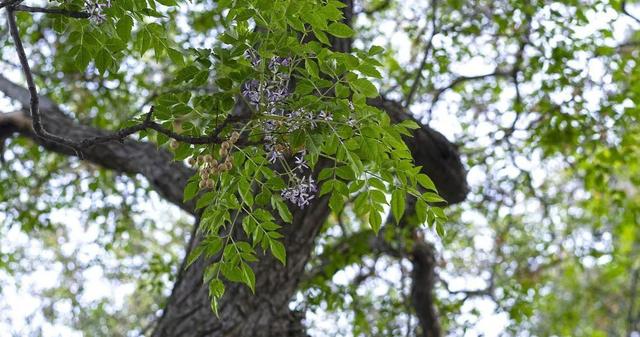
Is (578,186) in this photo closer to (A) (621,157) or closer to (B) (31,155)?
(A) (621,157)

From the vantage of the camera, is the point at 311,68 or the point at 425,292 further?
the point at 425,292

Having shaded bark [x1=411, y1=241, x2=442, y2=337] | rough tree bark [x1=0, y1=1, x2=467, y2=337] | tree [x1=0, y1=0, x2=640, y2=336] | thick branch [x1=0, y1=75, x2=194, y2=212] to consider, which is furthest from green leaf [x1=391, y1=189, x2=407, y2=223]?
shaded bark [x1=411, y1=241, x2=442, y2=337]

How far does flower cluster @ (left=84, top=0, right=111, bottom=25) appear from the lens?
5.91ft

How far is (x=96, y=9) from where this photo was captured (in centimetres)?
181

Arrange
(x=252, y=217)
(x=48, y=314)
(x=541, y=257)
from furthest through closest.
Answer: (x=48, y=314)
(x=541, y=257)
(x=252, y=217)

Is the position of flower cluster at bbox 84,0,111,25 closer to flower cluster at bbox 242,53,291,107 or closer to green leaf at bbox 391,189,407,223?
flower cluster at bbox 242,53,291,107

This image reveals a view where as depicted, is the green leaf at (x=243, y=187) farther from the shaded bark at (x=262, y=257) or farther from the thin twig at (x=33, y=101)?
the shaded bark at (x=262, y=257)

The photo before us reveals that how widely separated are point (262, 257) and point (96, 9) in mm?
1780

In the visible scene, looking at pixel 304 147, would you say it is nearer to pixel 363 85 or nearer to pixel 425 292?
pixel 363 85

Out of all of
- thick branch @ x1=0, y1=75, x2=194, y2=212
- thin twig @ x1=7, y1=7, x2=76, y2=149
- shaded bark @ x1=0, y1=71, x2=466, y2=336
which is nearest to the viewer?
thin twig @ x1=7, y1=7, x2=76, y2=149

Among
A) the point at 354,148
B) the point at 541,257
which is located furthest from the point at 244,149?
the point at 541,257

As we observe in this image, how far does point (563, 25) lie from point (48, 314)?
18.7 ft

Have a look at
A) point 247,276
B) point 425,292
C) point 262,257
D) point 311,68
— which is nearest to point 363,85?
point 311,68

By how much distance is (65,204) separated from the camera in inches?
197
